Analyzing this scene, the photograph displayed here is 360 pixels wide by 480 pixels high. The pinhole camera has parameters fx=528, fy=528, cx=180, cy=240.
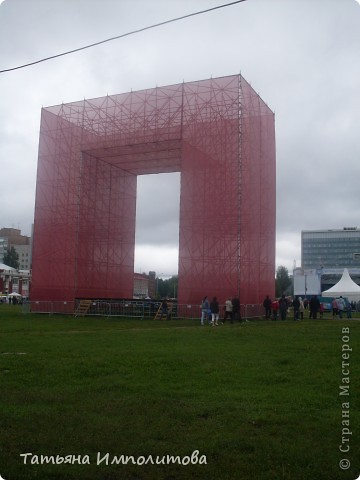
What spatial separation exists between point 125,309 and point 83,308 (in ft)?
10.3

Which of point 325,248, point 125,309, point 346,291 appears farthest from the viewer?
point 325,248

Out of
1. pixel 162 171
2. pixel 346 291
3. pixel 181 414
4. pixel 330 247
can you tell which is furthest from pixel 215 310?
pixel 330 247

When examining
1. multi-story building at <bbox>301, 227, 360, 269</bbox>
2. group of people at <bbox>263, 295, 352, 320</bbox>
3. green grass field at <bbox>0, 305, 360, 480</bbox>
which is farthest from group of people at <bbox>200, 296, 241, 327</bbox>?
multi-story building at <bbox>301, 227, 360, 269</bbox>

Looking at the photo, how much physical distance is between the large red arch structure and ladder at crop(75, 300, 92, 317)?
2.24 m

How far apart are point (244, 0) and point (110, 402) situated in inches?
240

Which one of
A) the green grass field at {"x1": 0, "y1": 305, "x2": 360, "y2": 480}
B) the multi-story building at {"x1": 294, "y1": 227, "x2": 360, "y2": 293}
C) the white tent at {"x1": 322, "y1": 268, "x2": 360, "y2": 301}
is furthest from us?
the multi-story building at {"x1": 294, "y1": 227, "x2": 360, "y2": 293}

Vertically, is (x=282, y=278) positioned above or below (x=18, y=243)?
below

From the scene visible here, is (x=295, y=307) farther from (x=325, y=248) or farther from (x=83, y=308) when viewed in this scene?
(x=325, y=248)

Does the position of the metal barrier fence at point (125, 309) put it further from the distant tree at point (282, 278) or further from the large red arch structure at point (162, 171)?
the distant tree at point (282, 278)

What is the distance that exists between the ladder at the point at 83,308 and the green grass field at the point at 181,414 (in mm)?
19690

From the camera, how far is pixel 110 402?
7.21m

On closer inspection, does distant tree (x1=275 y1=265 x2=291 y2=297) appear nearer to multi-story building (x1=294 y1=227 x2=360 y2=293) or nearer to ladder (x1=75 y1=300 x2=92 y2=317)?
multi-story building (x1=294 y1=227 x2=360 y2=293)

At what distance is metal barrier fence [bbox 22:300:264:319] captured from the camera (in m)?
28.3

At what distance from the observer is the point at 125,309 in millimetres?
30219
